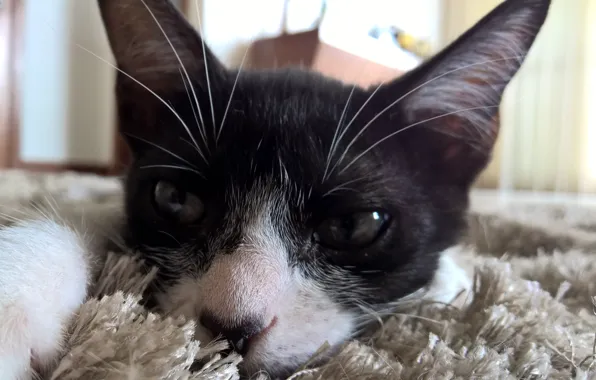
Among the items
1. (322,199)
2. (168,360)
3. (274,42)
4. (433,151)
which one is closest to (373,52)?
(274,42)

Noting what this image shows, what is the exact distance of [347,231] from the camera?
59 cm

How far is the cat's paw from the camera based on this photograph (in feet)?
1.27

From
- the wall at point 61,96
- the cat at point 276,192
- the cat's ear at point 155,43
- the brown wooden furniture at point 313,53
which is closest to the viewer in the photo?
the cat at point 276,192

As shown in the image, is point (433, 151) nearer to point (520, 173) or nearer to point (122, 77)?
point (122, 77)

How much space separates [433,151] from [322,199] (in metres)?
0.23

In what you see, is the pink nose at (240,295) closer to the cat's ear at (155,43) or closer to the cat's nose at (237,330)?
the cat's nose at (237,330)

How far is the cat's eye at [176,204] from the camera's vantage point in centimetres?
62

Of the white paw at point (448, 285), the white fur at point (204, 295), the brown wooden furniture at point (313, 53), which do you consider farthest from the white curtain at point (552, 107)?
the white fur at point (204, 295)

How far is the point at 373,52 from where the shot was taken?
2.67 m

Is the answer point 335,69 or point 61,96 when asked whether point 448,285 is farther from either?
point 61,96

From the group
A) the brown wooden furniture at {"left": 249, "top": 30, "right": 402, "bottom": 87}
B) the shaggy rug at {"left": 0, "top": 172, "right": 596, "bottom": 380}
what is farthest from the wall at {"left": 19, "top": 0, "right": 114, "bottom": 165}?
the shaggy rug at {"left": 0, "top": 172, "right": 596, "bottom": 380}

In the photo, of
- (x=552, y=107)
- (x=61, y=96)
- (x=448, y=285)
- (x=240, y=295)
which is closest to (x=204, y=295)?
(x=240, y=295)

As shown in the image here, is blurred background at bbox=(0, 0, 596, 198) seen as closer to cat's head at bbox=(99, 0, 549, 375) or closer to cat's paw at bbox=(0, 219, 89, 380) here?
cat's head at bbox=(99, 0, 549, 375)

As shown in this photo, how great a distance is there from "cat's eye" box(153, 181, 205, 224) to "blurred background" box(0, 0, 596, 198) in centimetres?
104
